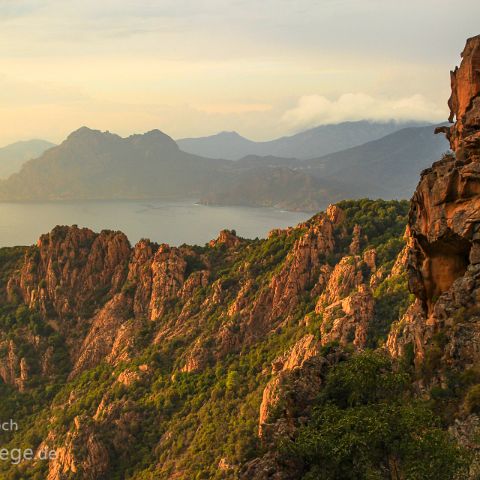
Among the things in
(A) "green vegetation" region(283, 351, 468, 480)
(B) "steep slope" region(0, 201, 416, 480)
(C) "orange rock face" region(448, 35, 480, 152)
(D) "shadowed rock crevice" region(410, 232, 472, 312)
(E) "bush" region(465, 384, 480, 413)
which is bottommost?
(B) "steep slope" region(0, 201, 416, 480)

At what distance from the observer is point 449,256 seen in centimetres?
3031

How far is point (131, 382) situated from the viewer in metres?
68.5

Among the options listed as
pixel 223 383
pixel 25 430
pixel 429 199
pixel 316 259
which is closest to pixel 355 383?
pixel 429 199

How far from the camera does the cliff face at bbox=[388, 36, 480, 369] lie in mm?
26500

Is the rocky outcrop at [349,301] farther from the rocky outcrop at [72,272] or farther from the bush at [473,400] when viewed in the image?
the rocky outcrop at [72,272]

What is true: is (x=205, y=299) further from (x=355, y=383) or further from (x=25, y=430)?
(x=355, y=383)

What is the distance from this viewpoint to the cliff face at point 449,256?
1043 inches

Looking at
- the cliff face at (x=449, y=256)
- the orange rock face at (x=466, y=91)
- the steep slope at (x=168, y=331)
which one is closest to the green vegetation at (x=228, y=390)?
the steep slope at (x=168, y=331)

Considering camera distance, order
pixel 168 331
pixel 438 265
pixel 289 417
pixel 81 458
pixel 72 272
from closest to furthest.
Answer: pixel 289 417
pixel 438 265
pixel 81 458
pixel 168 331
pixel 72 272

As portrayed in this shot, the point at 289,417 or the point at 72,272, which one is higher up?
the point at 289,417

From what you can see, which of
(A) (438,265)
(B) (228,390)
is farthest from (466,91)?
(B) (228,390)

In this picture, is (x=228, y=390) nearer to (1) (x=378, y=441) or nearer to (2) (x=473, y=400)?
(2) (x=473, y=400)

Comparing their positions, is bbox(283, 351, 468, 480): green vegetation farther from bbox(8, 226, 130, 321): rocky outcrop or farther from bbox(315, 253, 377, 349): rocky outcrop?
bbox(8, 226, 130, 321): rocky outcrop

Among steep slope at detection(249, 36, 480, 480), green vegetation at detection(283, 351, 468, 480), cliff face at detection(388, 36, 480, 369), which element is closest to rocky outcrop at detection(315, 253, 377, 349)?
cliff face at detection(388, 36, 480, 369)
